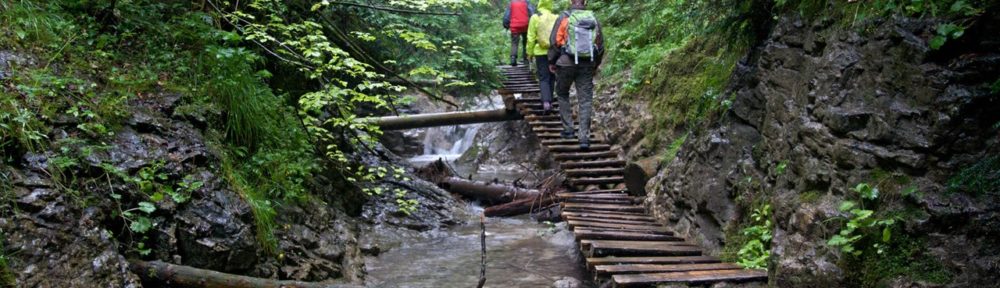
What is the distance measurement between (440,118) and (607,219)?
17.7 ft

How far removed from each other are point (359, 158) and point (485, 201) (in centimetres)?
236

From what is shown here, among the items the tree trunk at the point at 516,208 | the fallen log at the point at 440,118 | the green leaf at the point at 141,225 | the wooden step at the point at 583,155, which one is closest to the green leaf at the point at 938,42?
the green leaf at the point at 141,225

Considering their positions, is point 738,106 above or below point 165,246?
above

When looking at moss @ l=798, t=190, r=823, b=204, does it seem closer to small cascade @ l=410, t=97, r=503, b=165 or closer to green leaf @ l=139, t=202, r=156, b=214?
green leaf @ l=139, t=202, r=156, b=214

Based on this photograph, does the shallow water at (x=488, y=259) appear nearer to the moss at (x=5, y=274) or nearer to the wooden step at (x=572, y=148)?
the wooden step at (x=572, y=148)

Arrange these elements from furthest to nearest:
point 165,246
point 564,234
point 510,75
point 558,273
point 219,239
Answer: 1. point 510,75
2. point 564,234
3. point 558,273
4. point 219,239
5. point 165,246

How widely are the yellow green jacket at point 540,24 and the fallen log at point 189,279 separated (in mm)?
5635

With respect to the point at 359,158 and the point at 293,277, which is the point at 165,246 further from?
the point at 359,158

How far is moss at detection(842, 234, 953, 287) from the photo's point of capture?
319cm

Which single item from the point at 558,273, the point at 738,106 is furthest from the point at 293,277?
the point at 738,106

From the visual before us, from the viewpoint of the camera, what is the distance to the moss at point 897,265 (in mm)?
3189

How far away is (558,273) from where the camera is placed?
6582 mm

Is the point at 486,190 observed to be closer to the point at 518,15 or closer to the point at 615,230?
the point at 518,15

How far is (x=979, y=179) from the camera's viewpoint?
3.18 meters
